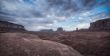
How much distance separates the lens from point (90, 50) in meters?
7.22

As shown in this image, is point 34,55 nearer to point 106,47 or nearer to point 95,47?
point 95,47

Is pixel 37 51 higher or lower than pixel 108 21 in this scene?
lower

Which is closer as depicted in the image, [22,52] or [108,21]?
[22,52]

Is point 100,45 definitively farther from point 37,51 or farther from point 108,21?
point 108,21

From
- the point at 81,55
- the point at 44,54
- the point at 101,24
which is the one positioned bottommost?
the point at 81,55

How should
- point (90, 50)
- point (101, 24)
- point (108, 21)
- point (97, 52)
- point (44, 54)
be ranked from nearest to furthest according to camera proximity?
point (44, 54), point (97, 52), point (90, 50), point (108, 21), point (101, 24)

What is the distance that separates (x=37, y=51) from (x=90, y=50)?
5273 millimetres

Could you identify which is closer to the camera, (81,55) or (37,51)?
(37,51)

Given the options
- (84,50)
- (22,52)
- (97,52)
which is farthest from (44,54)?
(97,52)

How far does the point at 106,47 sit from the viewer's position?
6.98 m

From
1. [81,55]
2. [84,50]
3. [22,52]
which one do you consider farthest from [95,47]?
[22,52]

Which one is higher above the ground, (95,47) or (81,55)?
(95,47)

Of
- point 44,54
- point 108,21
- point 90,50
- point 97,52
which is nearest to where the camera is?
point 44,54

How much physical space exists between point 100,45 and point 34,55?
6.68 metres
